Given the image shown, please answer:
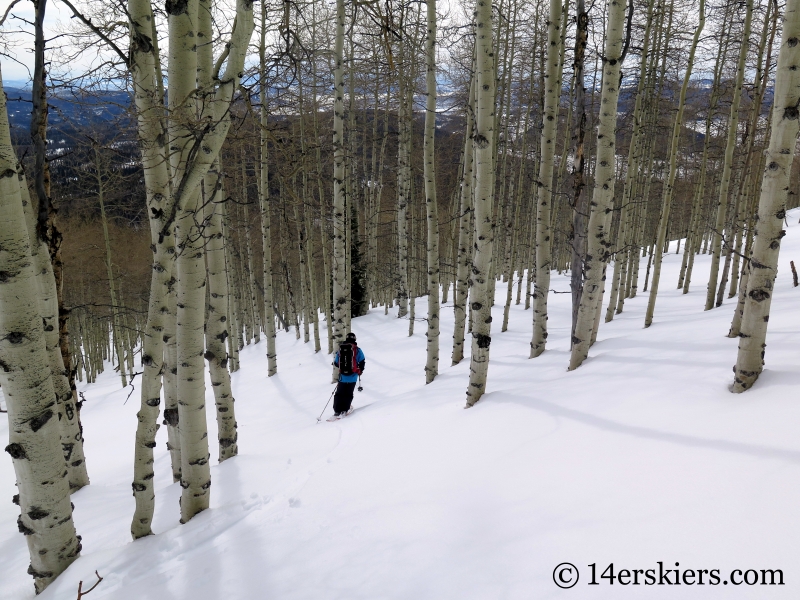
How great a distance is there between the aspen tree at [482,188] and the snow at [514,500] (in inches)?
20.7

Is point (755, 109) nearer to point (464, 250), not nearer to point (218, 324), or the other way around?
point (464, 250)

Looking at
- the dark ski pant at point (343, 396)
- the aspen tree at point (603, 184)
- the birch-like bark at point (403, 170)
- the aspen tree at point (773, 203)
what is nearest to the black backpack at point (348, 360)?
the dark ski pant at point (343, 396)

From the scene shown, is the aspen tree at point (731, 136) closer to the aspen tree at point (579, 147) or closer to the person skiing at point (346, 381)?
the aspen tree at point (579, 147)

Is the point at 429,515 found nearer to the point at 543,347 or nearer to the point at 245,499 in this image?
the point at 245,499

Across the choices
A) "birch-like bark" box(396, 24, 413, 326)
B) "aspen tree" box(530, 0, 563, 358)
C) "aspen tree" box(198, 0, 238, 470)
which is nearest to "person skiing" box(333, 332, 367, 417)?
"aspen tree" box(198, 0, 238, 470)

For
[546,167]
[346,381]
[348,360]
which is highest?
[546,167]

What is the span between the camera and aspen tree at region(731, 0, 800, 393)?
301 centimetres

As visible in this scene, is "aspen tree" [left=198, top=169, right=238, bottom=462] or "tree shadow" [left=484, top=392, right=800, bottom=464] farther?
"aspen tree" [left=198, top=169, right=238, bottom=462]

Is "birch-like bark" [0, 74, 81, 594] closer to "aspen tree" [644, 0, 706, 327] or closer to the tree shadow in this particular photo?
the tree shadow

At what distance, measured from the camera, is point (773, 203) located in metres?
3.14

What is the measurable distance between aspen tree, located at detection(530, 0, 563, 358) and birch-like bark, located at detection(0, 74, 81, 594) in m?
5.79

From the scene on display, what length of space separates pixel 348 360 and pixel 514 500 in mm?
5141

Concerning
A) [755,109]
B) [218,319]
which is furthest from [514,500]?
[755,109]

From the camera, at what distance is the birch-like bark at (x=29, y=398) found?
7.70ft
